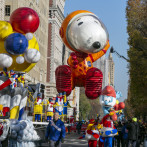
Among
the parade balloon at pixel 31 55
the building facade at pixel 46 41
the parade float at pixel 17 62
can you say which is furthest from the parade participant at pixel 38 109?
the building facade at pixel 46 41

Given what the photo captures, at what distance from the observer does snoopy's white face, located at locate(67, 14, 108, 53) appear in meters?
12.9

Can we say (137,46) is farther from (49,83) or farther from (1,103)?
(49,83)

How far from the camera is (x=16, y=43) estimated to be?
12242 millimetres

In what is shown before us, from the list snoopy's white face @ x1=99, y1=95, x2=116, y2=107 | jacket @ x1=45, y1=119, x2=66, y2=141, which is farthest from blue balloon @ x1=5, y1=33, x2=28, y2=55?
snoopy's white face @ x1=99, y1=95, x2=116, y2=107

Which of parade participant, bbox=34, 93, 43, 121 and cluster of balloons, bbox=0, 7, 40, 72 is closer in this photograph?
cluster of balloons, bbox=0, 7, 40, 72

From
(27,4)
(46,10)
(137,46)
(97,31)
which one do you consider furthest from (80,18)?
(46,10)

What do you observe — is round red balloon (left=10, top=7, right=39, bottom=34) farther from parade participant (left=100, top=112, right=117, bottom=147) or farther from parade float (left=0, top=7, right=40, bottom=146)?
parade participant (left=100, top=112, right=117, bottom=147)

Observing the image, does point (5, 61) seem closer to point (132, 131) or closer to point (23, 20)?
point (23, 20)

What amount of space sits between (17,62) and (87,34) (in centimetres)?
225

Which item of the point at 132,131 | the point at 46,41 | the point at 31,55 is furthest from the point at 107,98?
the point at 46,41

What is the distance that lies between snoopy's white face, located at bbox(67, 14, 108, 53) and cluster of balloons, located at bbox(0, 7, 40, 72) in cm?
117

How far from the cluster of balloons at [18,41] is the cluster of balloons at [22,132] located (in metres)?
2.01

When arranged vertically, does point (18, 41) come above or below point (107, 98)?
above

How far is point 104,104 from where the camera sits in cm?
2222
